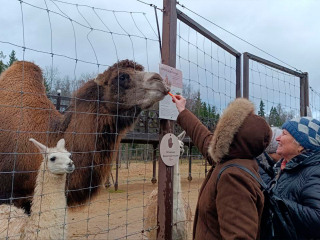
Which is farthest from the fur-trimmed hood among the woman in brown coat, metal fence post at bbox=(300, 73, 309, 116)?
metal fence post at bbox=(300, 73, 309, 116)

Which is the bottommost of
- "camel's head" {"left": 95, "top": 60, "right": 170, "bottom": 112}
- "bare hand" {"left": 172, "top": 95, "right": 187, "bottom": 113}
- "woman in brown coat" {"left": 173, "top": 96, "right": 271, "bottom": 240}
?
"woman in brown coat" {"left": 173, "top": 96, "right": 271, "bottom": 240}

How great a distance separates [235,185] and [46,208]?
7.39 feet

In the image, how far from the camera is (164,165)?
3.32m

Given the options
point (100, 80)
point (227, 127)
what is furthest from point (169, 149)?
point (227, 127)

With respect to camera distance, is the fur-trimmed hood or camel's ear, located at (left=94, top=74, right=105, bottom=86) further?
camel's ear, located at (left=94, top=74, right=105, bottom=86)

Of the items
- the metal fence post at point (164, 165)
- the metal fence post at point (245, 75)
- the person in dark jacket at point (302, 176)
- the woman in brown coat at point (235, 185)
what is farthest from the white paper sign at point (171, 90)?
the metal fence post at point (245, 75)

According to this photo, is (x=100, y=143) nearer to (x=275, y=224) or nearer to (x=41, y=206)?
(x=41, y=206)

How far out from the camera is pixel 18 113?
3.84 metres

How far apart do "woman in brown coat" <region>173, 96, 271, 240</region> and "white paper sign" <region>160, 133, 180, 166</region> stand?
1.21 metres

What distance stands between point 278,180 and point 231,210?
942mm

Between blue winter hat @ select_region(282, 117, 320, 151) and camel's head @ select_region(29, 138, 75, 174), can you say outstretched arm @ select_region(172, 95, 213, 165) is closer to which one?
blue winter hat @ select_region(282, 117, 320, 151)

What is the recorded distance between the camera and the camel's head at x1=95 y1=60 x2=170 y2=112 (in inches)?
138

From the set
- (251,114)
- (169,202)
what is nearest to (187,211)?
(169,202)

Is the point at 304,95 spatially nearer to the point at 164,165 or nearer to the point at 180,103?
the point at 164,165
